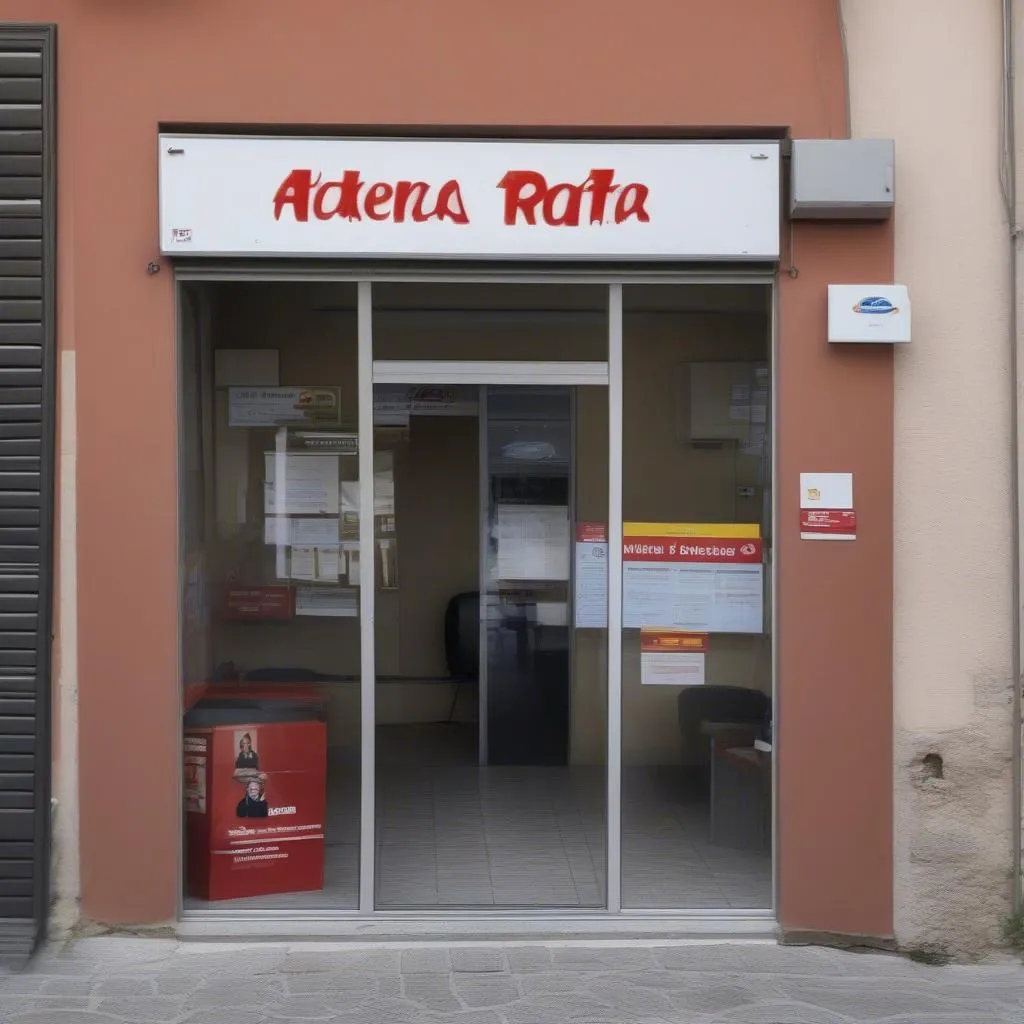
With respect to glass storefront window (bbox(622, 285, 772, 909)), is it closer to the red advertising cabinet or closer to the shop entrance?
the shop entrance

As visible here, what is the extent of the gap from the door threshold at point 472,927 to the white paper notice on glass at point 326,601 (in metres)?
1.33

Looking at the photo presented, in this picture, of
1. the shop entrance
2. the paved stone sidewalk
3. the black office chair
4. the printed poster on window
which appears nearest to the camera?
the paved stone sidewalk

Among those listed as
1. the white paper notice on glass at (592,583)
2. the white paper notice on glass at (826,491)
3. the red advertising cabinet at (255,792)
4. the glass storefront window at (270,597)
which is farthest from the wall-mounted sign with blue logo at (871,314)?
the red advertising cabinet at (255,792)

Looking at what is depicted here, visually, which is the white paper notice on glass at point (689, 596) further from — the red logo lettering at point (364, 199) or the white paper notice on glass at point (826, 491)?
the red logo lettering at point (364, 199)

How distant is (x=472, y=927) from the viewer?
6.20m

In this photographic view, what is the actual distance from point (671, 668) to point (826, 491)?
1.08m

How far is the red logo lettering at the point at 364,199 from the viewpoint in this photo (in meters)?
6.05

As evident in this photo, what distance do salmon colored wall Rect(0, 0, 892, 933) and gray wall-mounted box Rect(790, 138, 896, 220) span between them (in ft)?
0.61

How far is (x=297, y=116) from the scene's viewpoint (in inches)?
239

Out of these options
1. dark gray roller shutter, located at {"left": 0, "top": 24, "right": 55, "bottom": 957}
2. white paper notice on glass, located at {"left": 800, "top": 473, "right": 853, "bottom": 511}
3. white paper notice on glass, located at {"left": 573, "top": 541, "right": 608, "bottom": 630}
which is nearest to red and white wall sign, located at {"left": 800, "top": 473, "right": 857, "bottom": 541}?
white paper notice on glass, located at {"left": 800, "top": 473, "right": 853, "bottom": 511}

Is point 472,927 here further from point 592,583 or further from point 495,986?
point 592,583

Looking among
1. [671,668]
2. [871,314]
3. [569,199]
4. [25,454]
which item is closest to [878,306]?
[871,314]

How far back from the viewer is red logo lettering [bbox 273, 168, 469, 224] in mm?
6055

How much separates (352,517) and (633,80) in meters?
2.30
